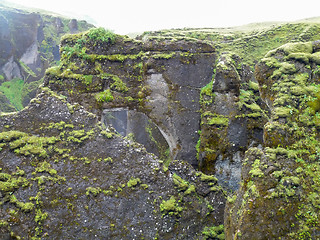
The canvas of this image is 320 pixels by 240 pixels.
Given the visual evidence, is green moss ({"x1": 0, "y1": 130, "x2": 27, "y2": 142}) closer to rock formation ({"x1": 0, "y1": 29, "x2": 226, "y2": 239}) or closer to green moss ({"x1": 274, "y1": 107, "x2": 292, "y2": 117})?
rock formation ({"x1": 0, "y1": 29, "x2": 226, "y2": 239})

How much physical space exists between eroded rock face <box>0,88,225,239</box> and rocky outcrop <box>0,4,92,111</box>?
26.4 meters

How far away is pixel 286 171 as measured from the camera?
6.48 m

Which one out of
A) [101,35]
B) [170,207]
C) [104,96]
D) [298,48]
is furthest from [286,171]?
[101,35]

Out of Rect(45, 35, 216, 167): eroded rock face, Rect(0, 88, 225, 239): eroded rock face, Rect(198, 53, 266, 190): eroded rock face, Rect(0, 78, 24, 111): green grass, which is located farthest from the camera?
Rect(0, 78, 24, 111): green grass

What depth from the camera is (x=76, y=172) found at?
26.6ft

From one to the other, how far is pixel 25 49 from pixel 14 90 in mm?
6489

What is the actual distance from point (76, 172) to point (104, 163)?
917mm


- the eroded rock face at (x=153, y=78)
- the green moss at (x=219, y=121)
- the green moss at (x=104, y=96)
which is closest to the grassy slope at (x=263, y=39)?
the eroded rock face at (x=153, y=78)

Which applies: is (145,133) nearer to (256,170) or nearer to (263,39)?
(256,170)

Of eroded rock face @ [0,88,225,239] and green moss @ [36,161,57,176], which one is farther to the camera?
green moss @ [36,161,57,176]

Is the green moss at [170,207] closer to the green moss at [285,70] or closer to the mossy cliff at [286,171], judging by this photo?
the mossy cliff at [286,171]

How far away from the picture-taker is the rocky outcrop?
106 ft

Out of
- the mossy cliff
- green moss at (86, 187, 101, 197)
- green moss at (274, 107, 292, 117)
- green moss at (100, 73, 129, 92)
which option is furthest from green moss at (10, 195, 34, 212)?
green moss at (274, 107, 292, 117)

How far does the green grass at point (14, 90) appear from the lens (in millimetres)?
31703
